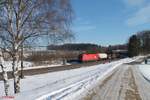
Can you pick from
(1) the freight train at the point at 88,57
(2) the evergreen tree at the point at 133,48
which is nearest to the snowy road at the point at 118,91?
(1) the freight train at the point at 88,57

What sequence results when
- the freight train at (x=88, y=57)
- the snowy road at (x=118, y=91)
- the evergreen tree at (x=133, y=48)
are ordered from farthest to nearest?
the evergreen tree at (x=133, y=48) < the freight train at (x=88, y=57) < the snowy road at (x=118, y=91)

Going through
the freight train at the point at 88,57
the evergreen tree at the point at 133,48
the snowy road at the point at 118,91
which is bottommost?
the snowy road at the point at 118,91

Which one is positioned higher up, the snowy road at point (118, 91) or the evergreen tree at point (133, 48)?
the evergreen tree at point (133, 48)

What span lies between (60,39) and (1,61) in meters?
3.47

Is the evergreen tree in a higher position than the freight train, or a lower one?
higher

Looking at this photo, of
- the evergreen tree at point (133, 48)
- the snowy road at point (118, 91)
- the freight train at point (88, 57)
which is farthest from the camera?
the evergreen tree at point (133, 48)

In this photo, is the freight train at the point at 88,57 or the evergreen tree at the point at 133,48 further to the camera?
the evergreen tree at the point at 133,48

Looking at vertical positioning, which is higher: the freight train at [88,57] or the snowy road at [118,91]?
the freight train at [88,57]

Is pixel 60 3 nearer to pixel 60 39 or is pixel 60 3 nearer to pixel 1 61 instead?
pixel 60 39

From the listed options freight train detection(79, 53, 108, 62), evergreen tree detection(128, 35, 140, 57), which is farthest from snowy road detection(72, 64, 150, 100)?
evergreen tree detection(128, 35, 140, 57)

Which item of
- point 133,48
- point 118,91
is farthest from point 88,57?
point 133,48

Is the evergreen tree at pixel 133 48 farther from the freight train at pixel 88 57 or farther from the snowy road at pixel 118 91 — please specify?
the snowy road at pixel 118 91

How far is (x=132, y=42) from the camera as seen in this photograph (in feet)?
619

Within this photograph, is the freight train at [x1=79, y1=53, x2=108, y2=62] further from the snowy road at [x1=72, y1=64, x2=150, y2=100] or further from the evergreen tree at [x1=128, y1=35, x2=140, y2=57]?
the snowy road at [x1=72, y1=64, x2=150, y2=100]
